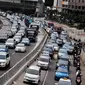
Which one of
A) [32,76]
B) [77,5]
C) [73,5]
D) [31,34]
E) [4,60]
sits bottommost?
[73,5]

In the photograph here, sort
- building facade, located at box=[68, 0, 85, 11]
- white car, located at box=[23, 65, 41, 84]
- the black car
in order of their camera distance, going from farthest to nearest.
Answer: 1. building facade, located at box=[68, 0, 85, 11]
2. the black car
3. white car, located at box=[23, 65, 41, 84]

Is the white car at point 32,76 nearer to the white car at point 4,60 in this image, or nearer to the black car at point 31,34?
the white car at point 4,60

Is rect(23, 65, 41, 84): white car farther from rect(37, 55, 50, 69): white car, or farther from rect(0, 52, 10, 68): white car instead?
rect(37, 55, 50, 69): white car

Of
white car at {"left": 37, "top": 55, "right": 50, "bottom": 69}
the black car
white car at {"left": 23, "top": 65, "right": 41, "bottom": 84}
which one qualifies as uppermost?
white car at {"left": 23, "top": 65, "right": 41, "bottom": 84}

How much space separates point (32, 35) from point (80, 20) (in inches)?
1766

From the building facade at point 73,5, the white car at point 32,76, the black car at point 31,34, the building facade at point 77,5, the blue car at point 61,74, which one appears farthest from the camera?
the building facade at point 73,5

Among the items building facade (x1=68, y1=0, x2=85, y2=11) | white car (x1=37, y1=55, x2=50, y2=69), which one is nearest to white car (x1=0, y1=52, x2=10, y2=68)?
white car (x1=37, y1=55, x2=50, y2=69)

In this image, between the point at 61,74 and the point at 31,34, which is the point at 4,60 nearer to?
the point at 61,74

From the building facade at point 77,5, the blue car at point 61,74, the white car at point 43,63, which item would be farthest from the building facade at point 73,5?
the blue car at point 61,74

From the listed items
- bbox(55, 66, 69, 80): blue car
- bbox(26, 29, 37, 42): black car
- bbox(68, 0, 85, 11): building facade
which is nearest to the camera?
bbox(55, 66, 69, 80): blue car

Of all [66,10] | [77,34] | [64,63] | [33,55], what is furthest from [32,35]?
[66,10]

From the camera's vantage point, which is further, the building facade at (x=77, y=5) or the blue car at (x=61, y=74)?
the building facade at (x=77, y=5)

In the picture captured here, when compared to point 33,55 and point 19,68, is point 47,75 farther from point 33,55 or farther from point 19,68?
point 33,55

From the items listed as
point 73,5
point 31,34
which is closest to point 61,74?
point 31,34
